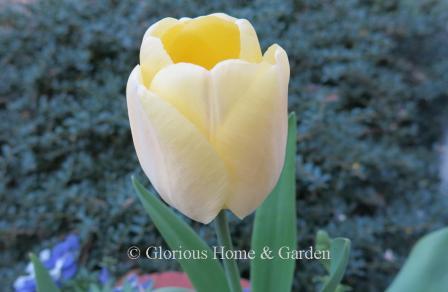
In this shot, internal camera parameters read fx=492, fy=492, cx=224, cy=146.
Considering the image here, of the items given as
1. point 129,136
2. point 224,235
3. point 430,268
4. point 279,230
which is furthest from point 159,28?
point 129,136

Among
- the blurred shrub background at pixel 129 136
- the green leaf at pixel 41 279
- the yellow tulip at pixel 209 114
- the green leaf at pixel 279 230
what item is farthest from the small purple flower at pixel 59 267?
the yellow tulip at pixel 209 114

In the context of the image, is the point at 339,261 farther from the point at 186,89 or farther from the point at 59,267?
the point at 59,267

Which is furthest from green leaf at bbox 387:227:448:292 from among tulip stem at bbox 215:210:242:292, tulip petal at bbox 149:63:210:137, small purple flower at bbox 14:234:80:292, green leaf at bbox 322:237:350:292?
small purple flower at bbox 14:234:80:292

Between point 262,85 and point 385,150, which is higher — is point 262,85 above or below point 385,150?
above

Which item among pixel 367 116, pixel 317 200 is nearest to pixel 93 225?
pixel 317 200

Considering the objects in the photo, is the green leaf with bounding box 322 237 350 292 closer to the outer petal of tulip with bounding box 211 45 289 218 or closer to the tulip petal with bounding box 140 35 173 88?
the outer petal of tulip with bounding box 211 45 289 218

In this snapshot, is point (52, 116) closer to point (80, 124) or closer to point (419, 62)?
point (80, 124)
